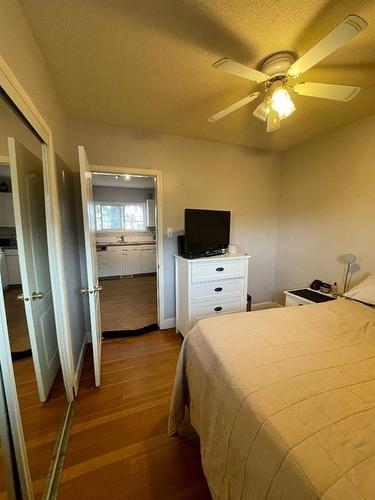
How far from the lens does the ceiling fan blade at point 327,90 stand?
3.93 ft

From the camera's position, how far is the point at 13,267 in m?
1.03

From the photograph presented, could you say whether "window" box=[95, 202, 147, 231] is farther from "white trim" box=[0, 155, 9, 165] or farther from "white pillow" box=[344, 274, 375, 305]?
"white pillow" box=[344, 274, 375, 305]

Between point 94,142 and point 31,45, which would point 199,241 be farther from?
point 31,45

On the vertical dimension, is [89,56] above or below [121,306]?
above

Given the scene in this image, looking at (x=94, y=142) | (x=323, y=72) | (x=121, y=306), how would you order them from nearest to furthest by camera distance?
1. (x=323, y=72)
2. (x=94, y=142)
3. (x=121, y=306)

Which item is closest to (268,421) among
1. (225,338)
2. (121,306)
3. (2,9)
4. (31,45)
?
(225,338)

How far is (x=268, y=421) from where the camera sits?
0.69 m

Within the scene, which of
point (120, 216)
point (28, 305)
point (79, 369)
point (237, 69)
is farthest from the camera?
point (120, 216)

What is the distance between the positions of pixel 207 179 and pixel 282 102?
1.44 metres

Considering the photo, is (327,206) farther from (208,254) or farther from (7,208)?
(7,208)

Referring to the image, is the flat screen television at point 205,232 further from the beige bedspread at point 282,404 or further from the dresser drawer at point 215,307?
the beige bedspread at point 282,404

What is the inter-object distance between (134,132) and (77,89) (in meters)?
0.75

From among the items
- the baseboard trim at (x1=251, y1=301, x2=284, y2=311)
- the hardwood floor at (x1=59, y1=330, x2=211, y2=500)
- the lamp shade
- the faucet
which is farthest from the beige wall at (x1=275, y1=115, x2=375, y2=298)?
the faucet

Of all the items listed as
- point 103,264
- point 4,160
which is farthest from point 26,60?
point 103,264
